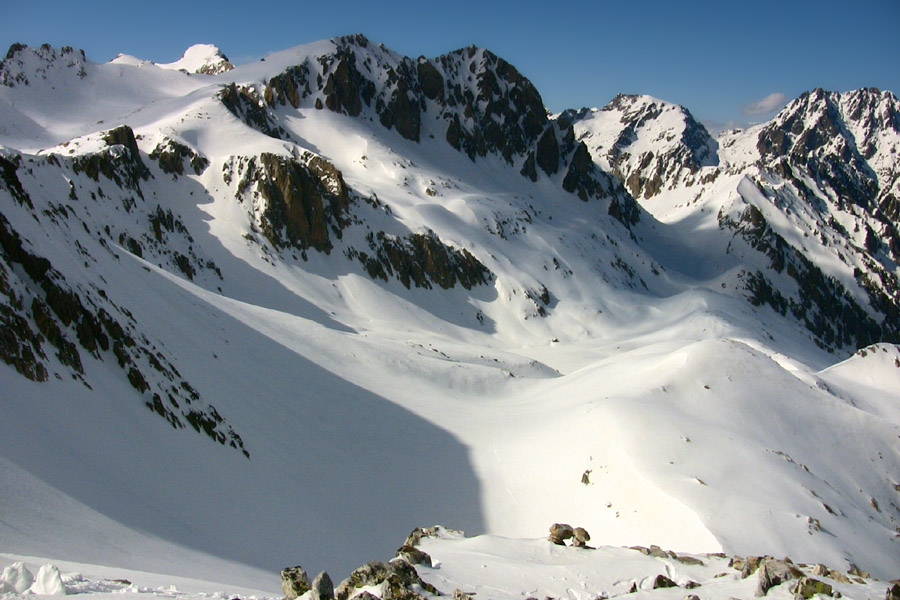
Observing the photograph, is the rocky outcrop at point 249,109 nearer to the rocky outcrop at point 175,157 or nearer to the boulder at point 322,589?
the rocky outcrop at point 175,157

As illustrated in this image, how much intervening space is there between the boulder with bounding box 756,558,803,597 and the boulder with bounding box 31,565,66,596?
35.7ft

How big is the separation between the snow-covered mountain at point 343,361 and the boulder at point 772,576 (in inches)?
322

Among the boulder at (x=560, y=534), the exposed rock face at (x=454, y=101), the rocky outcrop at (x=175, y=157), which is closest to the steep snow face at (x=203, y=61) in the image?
the exposed rock face at (x=454, y=101)

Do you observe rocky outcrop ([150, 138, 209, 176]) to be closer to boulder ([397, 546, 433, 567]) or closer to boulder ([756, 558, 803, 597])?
boulder ([397, 546, 433, 567])

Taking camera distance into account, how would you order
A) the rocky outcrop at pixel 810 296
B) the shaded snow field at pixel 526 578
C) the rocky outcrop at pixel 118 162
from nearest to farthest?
the shaded snow field at pixel 526 578, the rocky outcrop at pixel 118 162, the rocky outcrop at pixel 810 296

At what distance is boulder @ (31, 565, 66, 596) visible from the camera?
7777 millimetres

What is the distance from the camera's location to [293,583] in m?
9.83

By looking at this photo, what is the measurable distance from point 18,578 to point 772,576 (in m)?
11.8

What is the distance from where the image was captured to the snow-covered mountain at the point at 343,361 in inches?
663

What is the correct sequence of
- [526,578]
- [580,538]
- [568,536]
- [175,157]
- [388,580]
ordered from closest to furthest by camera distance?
[388,580], [526,578], [580,538], [568,536], [175,157]

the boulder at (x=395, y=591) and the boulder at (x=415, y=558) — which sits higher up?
the boulder at (x=415, y=558)

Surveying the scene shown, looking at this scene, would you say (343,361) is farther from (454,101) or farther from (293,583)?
(454,101)

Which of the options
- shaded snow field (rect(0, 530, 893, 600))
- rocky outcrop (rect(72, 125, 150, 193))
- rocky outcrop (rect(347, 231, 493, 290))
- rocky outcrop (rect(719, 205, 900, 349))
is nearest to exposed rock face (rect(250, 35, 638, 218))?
rocky outcrop (rect(347, 231, 493, 290))

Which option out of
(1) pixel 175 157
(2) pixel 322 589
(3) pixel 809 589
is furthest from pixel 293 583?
(1) pixel 175 157
